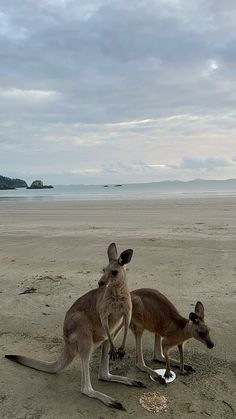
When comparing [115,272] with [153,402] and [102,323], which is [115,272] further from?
[153,402]

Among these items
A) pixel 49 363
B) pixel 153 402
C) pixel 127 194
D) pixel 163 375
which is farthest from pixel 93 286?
pixel 127 194

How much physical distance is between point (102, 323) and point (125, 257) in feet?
1.53

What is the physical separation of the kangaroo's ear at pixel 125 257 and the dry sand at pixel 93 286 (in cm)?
89

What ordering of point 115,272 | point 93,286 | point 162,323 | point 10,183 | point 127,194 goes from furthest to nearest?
1. point 10,183
2. point 127,194
3. point 93,286
4. point 162,323
5. point 115,272

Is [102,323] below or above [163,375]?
above

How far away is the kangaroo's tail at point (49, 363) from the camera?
317cm

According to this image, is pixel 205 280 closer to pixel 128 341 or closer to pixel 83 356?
Result: pixel 128 341

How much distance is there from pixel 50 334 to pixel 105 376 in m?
0.99

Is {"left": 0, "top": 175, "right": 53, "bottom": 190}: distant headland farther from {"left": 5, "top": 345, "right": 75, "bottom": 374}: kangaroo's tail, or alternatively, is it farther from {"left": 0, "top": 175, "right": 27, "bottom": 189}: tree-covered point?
{"left": 5, "top": 345, "right": 75, "bottom": 374}: kangaroo's tail

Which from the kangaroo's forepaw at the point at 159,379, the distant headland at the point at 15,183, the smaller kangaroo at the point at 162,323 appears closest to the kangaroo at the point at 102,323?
the kangaroo's forepaw at the point at 159,379

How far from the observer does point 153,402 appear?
294 cm

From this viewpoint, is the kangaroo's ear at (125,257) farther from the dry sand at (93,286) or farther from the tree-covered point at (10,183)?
the tree-covered point at (10,183)

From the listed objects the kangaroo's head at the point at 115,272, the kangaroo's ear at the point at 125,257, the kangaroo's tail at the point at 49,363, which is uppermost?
the kangaroo's ear at the point at 125,257

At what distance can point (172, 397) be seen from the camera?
2.99 meters
